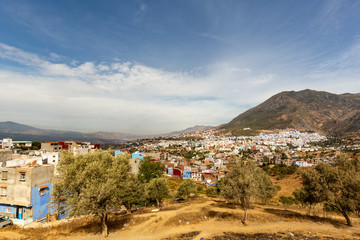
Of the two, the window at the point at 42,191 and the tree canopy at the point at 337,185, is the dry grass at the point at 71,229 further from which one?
the tree canopy at the point at 337,185

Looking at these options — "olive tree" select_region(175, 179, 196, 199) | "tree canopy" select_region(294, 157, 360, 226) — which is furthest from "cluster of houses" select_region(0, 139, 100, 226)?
"tree canopy" select_region(294, 157, 360, 226)

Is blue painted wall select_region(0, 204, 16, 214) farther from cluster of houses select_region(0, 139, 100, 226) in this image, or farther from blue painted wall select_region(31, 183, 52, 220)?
blue painted wall select_region(31, 183, 52, 220)

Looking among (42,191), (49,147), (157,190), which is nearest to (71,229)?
(42,191)

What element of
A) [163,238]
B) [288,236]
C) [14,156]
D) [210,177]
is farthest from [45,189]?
[210,177]

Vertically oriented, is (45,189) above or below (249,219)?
above

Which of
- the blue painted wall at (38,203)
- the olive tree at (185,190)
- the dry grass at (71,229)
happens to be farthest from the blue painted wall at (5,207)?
the olive tree at (185,190)

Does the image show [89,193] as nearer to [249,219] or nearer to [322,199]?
[249,219]
